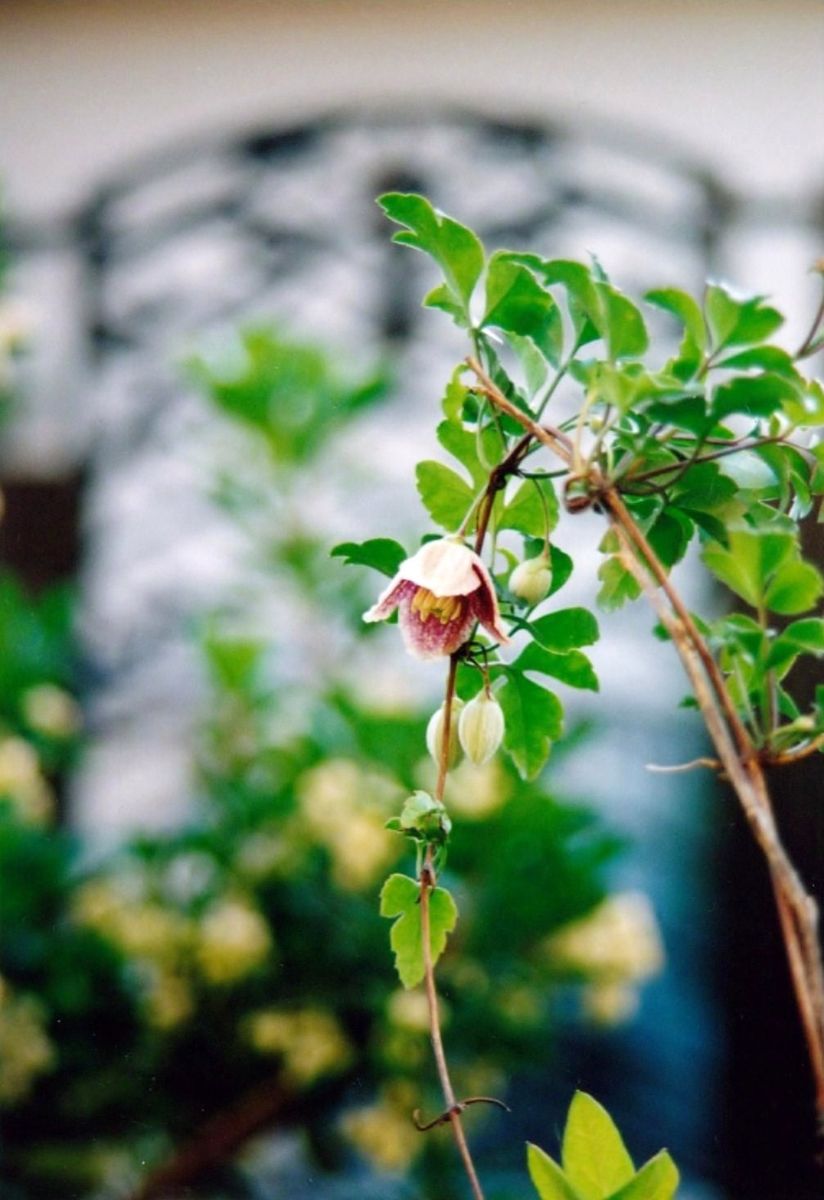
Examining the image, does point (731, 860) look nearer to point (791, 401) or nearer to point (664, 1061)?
point (664, 1061)

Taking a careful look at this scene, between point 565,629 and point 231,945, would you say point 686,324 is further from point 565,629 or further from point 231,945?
point 231,945

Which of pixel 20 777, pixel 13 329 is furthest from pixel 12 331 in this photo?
pixel 20 777

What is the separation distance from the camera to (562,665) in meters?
0.43

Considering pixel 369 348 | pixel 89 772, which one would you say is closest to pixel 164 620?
pixel 89 772

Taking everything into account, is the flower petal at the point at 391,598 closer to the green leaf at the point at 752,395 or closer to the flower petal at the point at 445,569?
the flower petal at the point at 445,569

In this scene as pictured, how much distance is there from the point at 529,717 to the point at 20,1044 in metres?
0.95

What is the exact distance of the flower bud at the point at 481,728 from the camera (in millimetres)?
418

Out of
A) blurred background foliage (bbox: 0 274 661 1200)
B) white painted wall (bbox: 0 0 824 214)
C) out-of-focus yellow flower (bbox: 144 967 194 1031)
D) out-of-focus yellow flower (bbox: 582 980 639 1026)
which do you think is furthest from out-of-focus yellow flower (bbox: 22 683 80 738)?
white painted wall (bbox: 0 0 824 214)

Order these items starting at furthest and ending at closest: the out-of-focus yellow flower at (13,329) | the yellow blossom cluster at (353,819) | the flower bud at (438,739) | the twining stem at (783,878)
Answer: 1. the yellow blossom cluster at (353,819)
2. the out-of-focus yellow flower at (13,329)
3. the flower bud at (438,739)
4. the twining stem at (783,878)

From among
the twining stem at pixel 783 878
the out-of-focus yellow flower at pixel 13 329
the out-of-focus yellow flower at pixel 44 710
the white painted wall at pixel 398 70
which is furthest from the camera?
the white painted wall at pixel 398 70

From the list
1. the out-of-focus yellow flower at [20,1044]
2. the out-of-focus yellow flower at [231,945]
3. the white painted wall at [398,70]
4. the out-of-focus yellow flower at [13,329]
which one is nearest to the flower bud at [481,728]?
the out-of-focus yellow flower at [13,329]

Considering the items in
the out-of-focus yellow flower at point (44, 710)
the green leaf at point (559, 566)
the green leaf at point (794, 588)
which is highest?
the out-of-focus yellow flower at point (44, 710)

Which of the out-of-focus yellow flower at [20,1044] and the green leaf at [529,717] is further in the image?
the out-of-focus yellow flower at [20,1044]

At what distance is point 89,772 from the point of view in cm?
182
